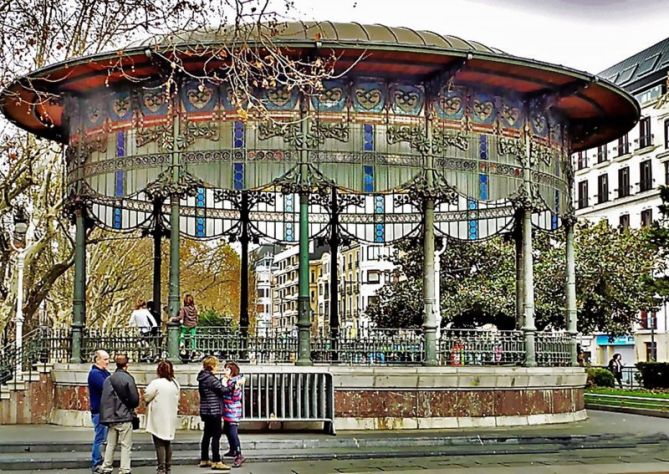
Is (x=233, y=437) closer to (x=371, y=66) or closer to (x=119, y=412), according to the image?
(x=119, y=412)

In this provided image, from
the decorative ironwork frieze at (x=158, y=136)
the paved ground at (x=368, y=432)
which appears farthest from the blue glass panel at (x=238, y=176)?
the paved ground at (x=368, y=432)

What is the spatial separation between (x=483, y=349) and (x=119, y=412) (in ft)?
30.1

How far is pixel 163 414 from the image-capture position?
583 inches

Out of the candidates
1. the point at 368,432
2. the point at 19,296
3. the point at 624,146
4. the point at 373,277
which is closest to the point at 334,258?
the point at 19,296

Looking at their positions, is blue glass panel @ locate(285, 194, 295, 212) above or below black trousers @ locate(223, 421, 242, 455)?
above

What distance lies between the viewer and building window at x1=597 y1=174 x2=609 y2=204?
78750 millimetres

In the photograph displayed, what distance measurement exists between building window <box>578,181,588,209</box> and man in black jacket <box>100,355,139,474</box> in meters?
70.4

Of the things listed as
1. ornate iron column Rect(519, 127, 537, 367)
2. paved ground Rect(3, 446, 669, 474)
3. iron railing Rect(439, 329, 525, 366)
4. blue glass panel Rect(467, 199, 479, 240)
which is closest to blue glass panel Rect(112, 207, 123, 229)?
blue glass panel Rect(467, 199, 479, 240)

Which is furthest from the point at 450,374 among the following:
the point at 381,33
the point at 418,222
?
the point at 418,222

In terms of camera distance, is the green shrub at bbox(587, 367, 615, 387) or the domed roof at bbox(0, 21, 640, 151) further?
the green shrub at bbox(587, 367, 615, 387)

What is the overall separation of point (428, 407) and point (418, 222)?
9368 millimetres

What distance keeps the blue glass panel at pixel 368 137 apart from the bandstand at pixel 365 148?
0.02 m

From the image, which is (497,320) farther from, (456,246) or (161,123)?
(161,123)

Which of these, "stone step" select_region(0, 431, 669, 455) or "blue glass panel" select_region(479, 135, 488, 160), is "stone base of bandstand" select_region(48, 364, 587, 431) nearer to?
"stone step" select_region(0, 431, 669, 455)
